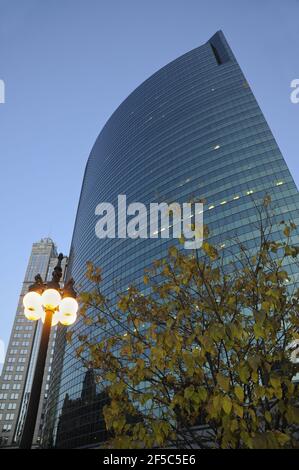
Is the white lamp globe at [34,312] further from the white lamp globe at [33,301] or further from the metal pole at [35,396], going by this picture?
the metal pole at [35,396]

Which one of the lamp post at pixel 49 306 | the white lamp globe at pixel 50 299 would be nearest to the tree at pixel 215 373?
the lamp post at pixel 49 306

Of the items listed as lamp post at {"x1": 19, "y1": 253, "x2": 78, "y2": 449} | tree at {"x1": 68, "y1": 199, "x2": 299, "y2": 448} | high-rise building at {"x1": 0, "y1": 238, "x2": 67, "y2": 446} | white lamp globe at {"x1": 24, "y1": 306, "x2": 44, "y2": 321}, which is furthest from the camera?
high-rise building at {"x1": 0, "y1": 238, "x2": 67, "y2": 446}

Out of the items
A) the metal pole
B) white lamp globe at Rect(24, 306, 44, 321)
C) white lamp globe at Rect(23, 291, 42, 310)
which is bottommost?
the metal pole

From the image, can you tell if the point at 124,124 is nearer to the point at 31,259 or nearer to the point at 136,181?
the point at 136,181

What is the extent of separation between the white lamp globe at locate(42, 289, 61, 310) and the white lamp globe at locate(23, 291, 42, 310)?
0.40 ft

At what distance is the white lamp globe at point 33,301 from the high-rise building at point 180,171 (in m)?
43.3

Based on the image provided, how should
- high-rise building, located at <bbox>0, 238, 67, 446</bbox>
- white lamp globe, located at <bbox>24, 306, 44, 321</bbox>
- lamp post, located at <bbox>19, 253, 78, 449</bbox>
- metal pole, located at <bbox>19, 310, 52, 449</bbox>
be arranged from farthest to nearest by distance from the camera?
high-rise building, located at <bbox>0, 238, 67, 446</bbox> < white lamp globe, located at <bbox>24, 306, 44, 321</bbox> < lamp post, located at <bbox>19, 253, 78, 449</bbox> < metal pole, located at <bbox>19, 310, 52, 449</bbox>

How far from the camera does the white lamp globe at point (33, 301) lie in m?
5.75

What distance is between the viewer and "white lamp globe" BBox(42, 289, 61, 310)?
573 centimetres

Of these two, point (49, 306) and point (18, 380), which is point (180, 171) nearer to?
point (49, 306)

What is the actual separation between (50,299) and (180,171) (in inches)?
3056

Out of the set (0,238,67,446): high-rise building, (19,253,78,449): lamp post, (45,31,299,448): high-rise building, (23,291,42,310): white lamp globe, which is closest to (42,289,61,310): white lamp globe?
(19,253,78,449): lamp post

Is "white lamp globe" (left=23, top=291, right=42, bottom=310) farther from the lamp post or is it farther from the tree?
the tree
